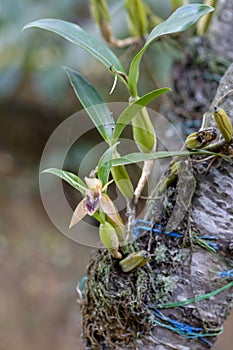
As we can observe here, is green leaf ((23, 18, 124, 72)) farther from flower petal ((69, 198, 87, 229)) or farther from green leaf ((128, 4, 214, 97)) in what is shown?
flower petal ((69, 198, 87, 229))

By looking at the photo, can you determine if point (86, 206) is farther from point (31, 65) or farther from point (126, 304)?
point (31, 65)

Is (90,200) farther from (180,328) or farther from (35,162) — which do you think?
(35,162)

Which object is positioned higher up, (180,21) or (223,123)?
(180,21)

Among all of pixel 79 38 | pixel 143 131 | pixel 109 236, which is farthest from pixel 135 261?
pixel 79 38

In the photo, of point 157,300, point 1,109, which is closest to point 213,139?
point 157,300

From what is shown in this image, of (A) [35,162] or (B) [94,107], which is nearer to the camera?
(B) [94,107]
